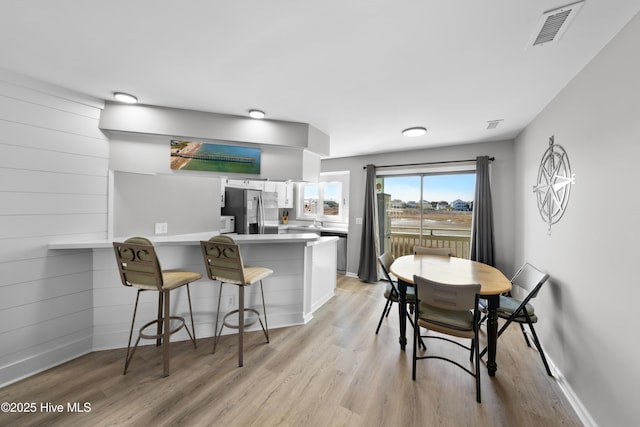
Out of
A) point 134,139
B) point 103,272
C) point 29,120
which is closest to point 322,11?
point 134,139

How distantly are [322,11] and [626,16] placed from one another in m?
1.66

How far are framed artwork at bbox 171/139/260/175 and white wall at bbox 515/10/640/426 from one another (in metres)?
2.98

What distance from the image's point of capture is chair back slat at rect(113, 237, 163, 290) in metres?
1.85

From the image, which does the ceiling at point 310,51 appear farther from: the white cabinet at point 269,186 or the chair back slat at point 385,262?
the white cabinet at point 269,186

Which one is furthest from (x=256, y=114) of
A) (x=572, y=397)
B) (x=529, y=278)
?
(x=572, y=397)

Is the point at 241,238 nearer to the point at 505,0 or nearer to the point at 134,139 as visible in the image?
the point at 134,139

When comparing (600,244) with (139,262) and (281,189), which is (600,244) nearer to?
(139,262)

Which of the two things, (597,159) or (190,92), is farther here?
(190,92)

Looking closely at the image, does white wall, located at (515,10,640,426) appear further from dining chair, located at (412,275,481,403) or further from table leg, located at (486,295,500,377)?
dining chair, located at (412,275,481,403)

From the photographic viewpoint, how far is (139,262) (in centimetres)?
189

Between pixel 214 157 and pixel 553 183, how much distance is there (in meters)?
3.50

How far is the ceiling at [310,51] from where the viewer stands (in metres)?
1.30

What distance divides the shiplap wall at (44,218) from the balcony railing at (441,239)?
4.62 m

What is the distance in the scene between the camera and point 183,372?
79.9 inches
